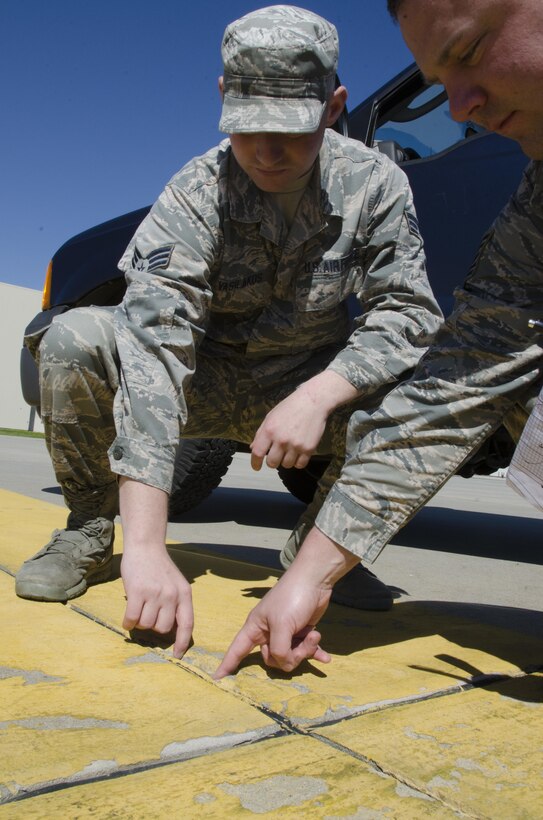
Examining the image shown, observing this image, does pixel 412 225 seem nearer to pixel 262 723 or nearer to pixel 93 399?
pixel 93 399

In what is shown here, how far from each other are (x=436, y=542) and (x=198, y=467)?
101 centimetres

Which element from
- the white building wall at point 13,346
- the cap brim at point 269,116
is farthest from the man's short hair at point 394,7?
the white building wall at point 13,346

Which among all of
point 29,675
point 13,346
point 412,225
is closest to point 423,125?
point 412,225

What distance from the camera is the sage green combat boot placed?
1.51 meters

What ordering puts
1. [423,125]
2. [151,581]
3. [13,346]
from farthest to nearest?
[13,346]
[423,125]
[151,581]

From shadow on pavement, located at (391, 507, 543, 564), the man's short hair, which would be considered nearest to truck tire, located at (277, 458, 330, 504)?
shadow on pavement, located at (391, 507, 543, 564)

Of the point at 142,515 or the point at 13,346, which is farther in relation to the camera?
the point at 13,346

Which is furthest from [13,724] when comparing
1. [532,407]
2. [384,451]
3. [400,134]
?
[400,134]

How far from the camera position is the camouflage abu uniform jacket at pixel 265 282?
4.68 feet

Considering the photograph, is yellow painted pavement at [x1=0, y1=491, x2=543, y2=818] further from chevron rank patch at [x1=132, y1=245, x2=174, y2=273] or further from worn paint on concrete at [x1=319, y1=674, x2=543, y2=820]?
chevron rank patch at [x1=132, y1=245, x2=174, y2=273]

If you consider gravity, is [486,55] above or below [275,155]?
above

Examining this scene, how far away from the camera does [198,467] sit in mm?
3027

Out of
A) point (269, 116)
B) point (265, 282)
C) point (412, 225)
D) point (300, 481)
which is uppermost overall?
point (269, 116)

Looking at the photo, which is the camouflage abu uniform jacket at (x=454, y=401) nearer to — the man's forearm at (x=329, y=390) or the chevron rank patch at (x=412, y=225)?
the man's forearm at (x=329, y=390)
